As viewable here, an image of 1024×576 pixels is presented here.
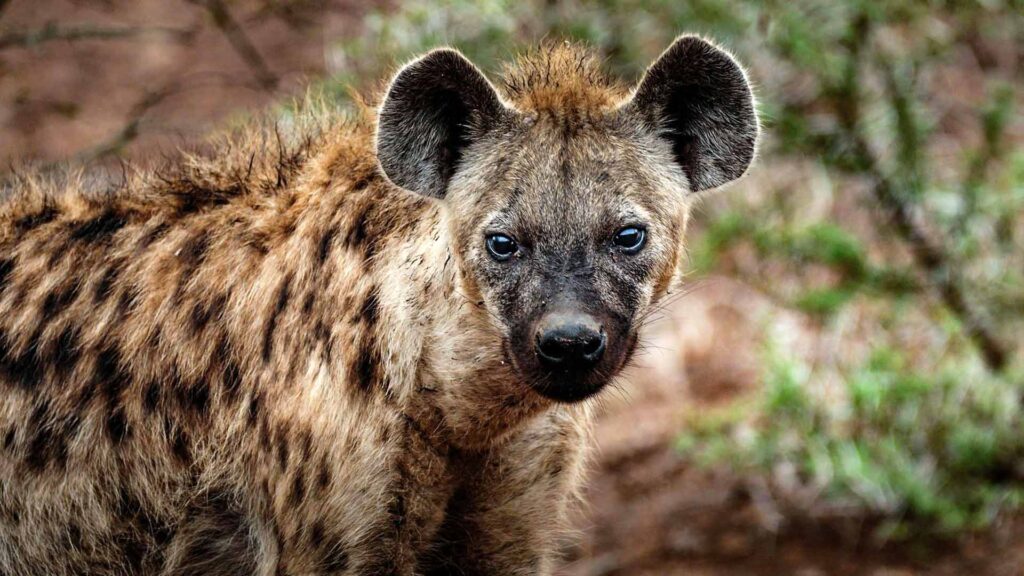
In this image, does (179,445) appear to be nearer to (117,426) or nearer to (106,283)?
(117,426)

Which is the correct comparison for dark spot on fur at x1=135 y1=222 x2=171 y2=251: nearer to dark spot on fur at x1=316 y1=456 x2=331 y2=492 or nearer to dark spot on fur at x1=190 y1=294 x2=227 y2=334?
dark spot on fur at x1=190 y1=294 x2=227 y2=334

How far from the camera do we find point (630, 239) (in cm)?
281

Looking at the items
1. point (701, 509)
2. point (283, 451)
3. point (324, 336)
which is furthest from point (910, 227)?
point (283, 451)

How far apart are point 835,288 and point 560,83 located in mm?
2178

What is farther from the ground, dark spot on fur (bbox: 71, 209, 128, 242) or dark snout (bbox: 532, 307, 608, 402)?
dark snout (bbox: 532, 307, 608, 402)

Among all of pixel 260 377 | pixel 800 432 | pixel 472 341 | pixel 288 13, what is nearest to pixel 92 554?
pixel 260 377

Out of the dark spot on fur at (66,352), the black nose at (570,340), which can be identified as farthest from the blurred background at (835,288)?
the black nose at (570,340)

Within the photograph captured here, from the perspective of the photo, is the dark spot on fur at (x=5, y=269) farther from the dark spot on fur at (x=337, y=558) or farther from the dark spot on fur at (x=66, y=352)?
the dark spot on fur at (x=337, y=558)

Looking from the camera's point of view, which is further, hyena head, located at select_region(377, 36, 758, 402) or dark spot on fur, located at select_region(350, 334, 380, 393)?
dark spot on fur, located at select_region(350, 334, 380, 393)

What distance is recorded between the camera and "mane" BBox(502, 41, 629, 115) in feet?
9.77

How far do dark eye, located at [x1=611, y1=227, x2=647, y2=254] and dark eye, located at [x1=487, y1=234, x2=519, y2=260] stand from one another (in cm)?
20

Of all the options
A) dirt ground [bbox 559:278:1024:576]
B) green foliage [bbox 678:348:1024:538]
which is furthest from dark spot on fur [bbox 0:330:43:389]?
green foliage [bbox 678:348:1024:538]

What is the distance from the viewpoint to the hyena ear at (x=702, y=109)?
115 inches

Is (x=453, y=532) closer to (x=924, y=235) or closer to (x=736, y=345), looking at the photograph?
(x=924, y=235)
